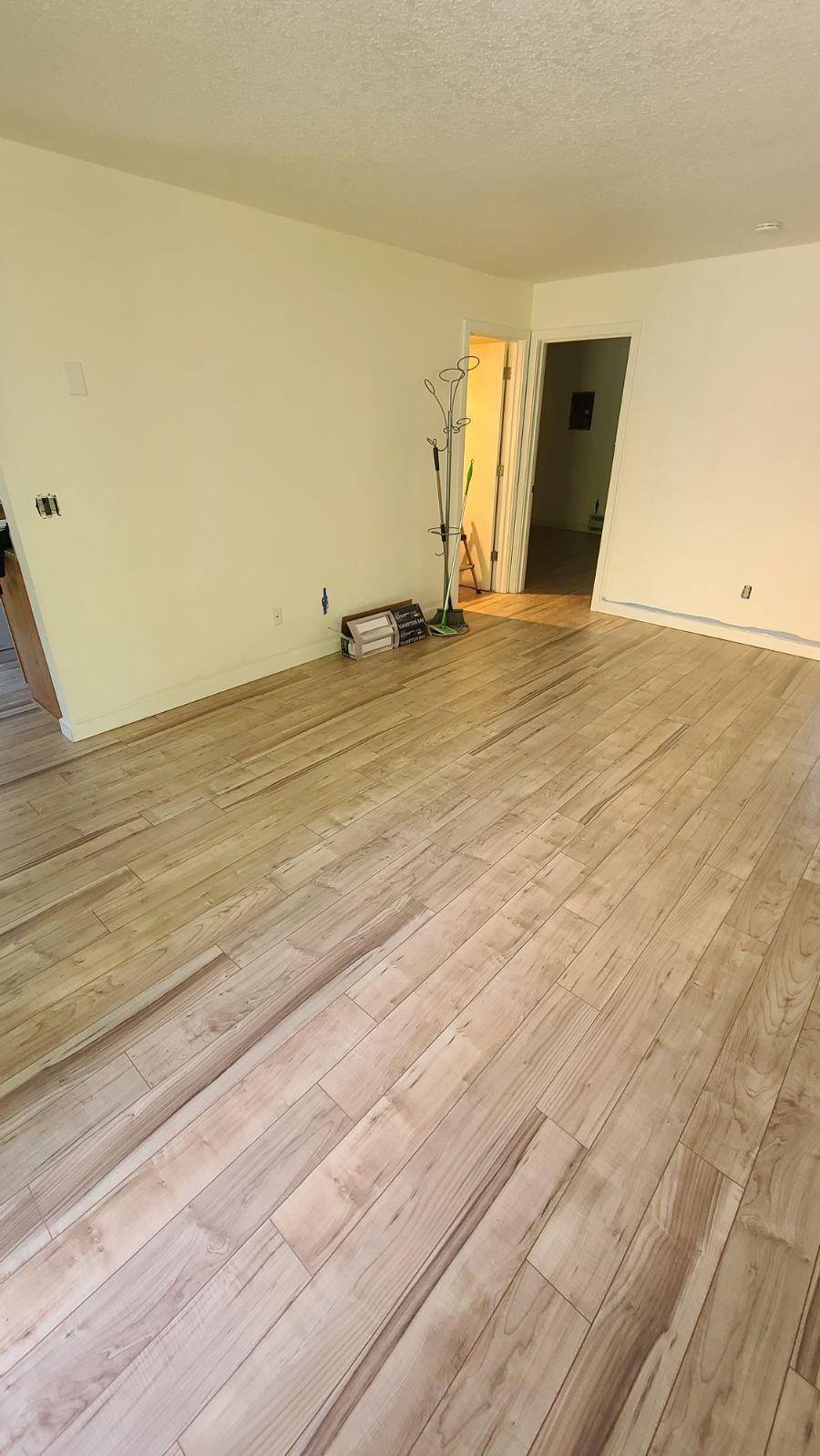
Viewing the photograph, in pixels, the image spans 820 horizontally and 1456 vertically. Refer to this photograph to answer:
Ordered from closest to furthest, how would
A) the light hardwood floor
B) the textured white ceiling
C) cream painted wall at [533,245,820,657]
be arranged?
the light hardwood floor → the textured white ceiling → cream painted wall at [533,245,820,657]

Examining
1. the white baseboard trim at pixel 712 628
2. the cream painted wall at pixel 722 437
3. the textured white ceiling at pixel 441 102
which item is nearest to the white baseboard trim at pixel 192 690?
the textured white ceiling at pixel 441 102

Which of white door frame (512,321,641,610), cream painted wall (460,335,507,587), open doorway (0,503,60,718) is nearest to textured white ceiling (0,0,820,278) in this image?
white door frame (512,321,641,610)

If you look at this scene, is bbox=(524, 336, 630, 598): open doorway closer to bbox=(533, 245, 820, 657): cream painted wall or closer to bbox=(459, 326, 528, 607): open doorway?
bbox=(459, 326, 528, 607): open doorway

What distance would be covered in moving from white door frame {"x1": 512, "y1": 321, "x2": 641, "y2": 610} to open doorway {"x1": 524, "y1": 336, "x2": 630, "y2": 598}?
4.93ft

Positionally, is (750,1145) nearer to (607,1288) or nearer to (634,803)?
(607,1288)

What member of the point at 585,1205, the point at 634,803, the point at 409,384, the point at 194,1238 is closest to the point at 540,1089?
the point at 585,1205

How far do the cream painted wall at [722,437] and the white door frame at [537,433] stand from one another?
0.14 feet

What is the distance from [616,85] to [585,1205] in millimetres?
3010

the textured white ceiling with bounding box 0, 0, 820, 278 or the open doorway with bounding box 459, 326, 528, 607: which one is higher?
the textured white ceiling with bounding box 0, 0, 820, 278

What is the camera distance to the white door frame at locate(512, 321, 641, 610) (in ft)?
14.6

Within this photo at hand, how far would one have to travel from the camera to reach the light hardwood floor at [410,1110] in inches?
40.4

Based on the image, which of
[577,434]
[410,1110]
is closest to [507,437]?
[577,434]

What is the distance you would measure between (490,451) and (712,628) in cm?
233

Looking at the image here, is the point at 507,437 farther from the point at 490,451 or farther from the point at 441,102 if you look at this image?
the point at 441,102
